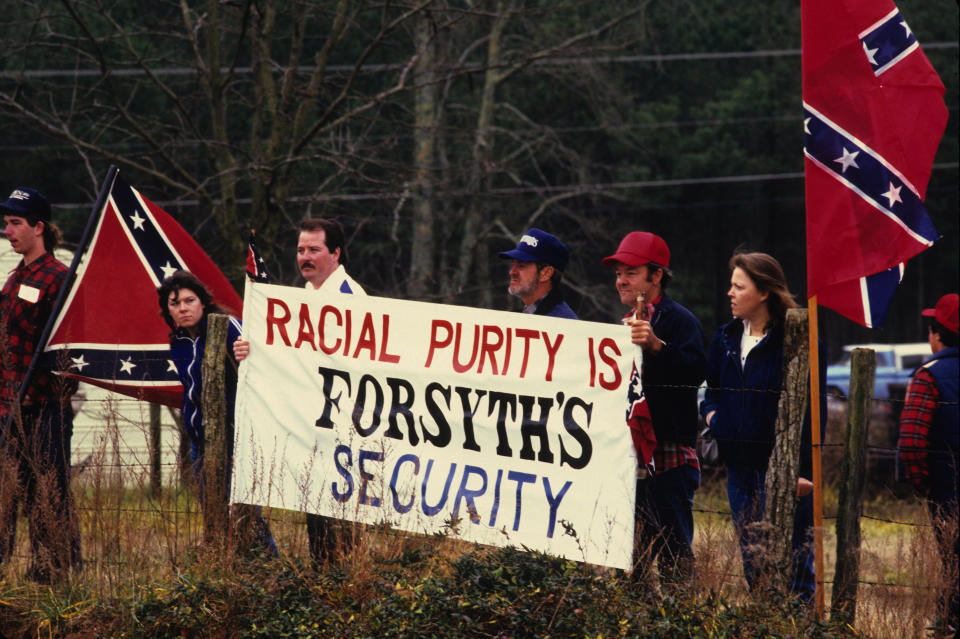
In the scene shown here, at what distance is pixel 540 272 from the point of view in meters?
6.14

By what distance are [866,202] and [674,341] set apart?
44.6 inches

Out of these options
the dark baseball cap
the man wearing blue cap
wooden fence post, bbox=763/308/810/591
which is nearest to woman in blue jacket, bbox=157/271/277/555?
the dark baseball cap

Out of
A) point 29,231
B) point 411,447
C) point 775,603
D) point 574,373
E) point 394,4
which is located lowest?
point 775,603

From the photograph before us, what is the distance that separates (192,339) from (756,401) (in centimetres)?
307

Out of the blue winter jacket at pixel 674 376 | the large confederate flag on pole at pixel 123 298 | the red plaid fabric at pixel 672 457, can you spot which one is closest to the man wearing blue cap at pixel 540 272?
the blue winter jacket at pixel 674 376

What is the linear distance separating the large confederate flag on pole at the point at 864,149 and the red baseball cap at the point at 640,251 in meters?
0.70

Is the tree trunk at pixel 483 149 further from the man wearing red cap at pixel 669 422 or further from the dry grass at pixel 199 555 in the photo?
the man wearing red cap at pixel 669 422

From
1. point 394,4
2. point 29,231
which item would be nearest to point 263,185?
point 394,4

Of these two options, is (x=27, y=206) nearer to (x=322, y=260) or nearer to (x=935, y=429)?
(x=322, y=260)

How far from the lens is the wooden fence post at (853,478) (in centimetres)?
539

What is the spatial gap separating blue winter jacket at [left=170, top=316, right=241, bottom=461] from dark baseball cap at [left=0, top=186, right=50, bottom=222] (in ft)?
3.70

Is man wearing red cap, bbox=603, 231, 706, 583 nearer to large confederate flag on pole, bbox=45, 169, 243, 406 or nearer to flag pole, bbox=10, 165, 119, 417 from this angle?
large confederate flag on pole, bbox=45, 169, 243, 406

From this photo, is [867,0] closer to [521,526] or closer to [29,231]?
[521,526]

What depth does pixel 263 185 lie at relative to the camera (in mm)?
10703
